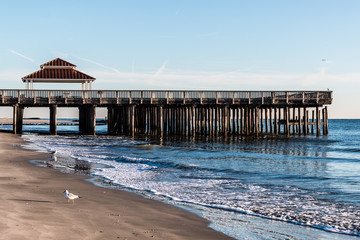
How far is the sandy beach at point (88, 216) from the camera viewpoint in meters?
5.95

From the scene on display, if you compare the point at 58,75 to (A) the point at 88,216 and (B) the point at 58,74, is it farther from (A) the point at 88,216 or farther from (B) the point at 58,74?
(A) the point at 88,216

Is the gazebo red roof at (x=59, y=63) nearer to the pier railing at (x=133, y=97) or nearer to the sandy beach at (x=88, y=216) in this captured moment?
the pier railing at (x=133, y=97)

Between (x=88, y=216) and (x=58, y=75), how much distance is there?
117 feet

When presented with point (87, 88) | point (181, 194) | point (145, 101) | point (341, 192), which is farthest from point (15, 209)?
point (87, 88)

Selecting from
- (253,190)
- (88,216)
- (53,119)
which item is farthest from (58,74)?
(88,216)

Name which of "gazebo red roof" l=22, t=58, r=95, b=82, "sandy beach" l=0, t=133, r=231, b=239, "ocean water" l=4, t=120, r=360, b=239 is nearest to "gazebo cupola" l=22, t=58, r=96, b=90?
"gazebo red roof" l=22, t=58, r=95, b=82

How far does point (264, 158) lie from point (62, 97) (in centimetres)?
2301

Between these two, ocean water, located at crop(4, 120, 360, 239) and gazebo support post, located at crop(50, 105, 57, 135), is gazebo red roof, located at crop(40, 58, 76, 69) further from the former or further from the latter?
ocean water, located at crop(4, 120, 360, 239)

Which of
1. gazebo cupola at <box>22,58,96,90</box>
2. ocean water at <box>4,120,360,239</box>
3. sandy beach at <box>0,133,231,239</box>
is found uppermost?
gazebo cupola at <box>22,58,96,90</box>

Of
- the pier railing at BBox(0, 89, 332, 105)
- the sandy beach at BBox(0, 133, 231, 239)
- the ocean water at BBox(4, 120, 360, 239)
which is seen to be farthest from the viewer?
the pier railing at BBox(0, 89, 332, 105)

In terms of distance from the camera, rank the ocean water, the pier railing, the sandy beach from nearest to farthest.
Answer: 1. the sandy beach
2. the ocean water
3. the pier railing

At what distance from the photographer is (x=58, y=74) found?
40719mm

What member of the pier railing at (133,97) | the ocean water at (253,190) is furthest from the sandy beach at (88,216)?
the pier railing at (133,97)

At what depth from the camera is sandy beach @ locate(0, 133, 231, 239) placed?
5.95 meters
